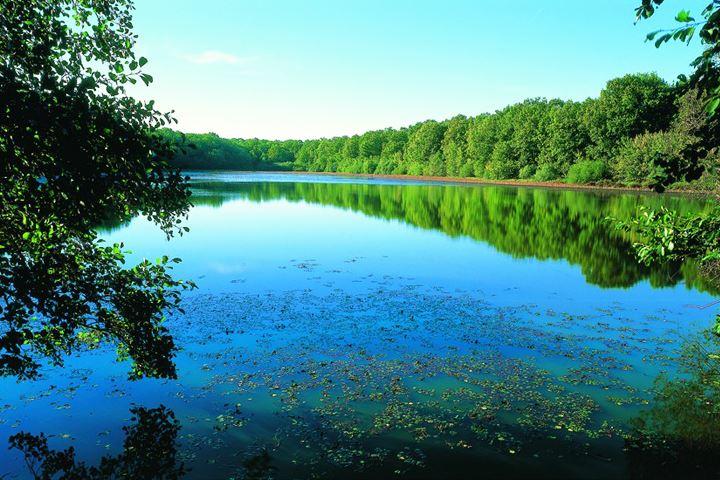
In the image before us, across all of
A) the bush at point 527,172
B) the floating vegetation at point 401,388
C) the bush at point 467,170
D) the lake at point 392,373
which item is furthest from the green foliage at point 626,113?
the floating vegetation at point 401,388

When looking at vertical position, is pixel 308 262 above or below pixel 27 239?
below

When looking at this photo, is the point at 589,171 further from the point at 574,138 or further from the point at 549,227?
the point at 549,227

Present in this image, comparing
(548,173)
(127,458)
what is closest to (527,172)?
(548,173)

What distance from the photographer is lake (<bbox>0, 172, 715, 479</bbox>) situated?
8977 millimetres

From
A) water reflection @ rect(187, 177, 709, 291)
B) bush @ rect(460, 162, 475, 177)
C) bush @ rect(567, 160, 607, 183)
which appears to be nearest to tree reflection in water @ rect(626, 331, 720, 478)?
water reflection @ rect(187, 177, 709, 291)

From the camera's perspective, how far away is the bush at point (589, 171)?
92275 mm

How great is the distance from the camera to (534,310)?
60.5 ft

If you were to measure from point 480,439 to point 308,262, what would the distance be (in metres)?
18.1

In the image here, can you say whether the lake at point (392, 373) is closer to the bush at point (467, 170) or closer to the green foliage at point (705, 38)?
the green foliage at point (705, 38)

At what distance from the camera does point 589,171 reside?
93.1 m

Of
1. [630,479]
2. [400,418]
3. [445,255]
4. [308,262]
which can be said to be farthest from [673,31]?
[445,255]

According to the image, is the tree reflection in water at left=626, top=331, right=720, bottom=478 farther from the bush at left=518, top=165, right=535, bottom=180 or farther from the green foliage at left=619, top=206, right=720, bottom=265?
the bush at left=518, top=165, right=535, bottom=180

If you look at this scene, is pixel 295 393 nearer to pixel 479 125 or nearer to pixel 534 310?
pixel 534 310

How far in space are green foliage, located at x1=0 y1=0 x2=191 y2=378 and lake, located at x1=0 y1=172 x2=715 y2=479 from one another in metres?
3.47
